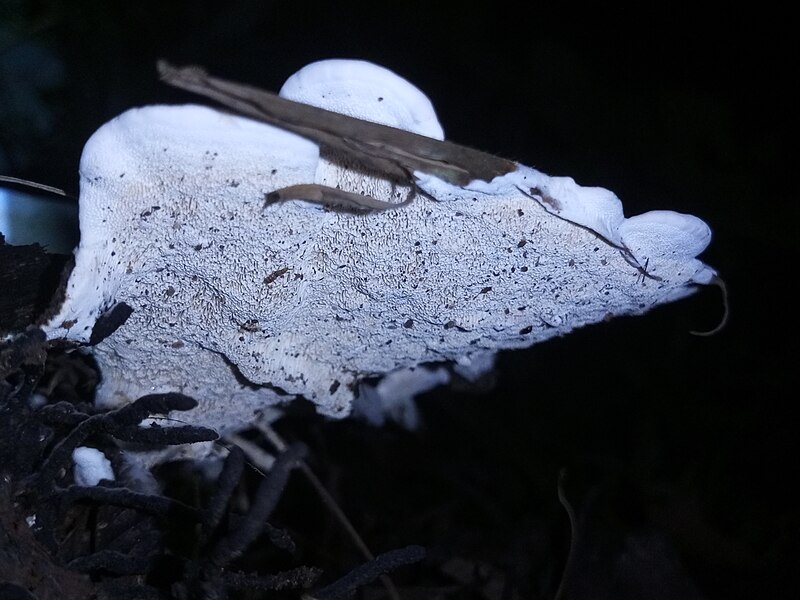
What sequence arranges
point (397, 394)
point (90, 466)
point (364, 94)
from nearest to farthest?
1. point (364, 94)
2. point (90, 466)
3. point (397, 394)

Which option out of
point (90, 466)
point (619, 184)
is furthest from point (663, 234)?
point (90, 466)

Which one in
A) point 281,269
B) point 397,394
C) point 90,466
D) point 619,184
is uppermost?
point 619,184

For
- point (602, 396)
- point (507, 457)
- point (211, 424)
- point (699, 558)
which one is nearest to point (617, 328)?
point (602, 396)

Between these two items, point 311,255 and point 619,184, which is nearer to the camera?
point 311,255

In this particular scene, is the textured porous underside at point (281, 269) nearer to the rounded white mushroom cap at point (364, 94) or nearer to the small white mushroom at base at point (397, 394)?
the rounded white mushroom cap at point (364, 94)

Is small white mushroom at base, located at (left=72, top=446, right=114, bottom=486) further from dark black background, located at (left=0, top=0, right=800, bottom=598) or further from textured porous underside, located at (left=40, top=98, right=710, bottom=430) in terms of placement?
dark black background, located at (left=0, top=0, right=800, bottom=598)

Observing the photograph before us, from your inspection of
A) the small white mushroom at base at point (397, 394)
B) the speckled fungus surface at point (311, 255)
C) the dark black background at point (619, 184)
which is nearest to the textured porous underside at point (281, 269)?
the speckled fungus surface at point (311, 255)

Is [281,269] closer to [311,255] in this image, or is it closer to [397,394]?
[311,255]
